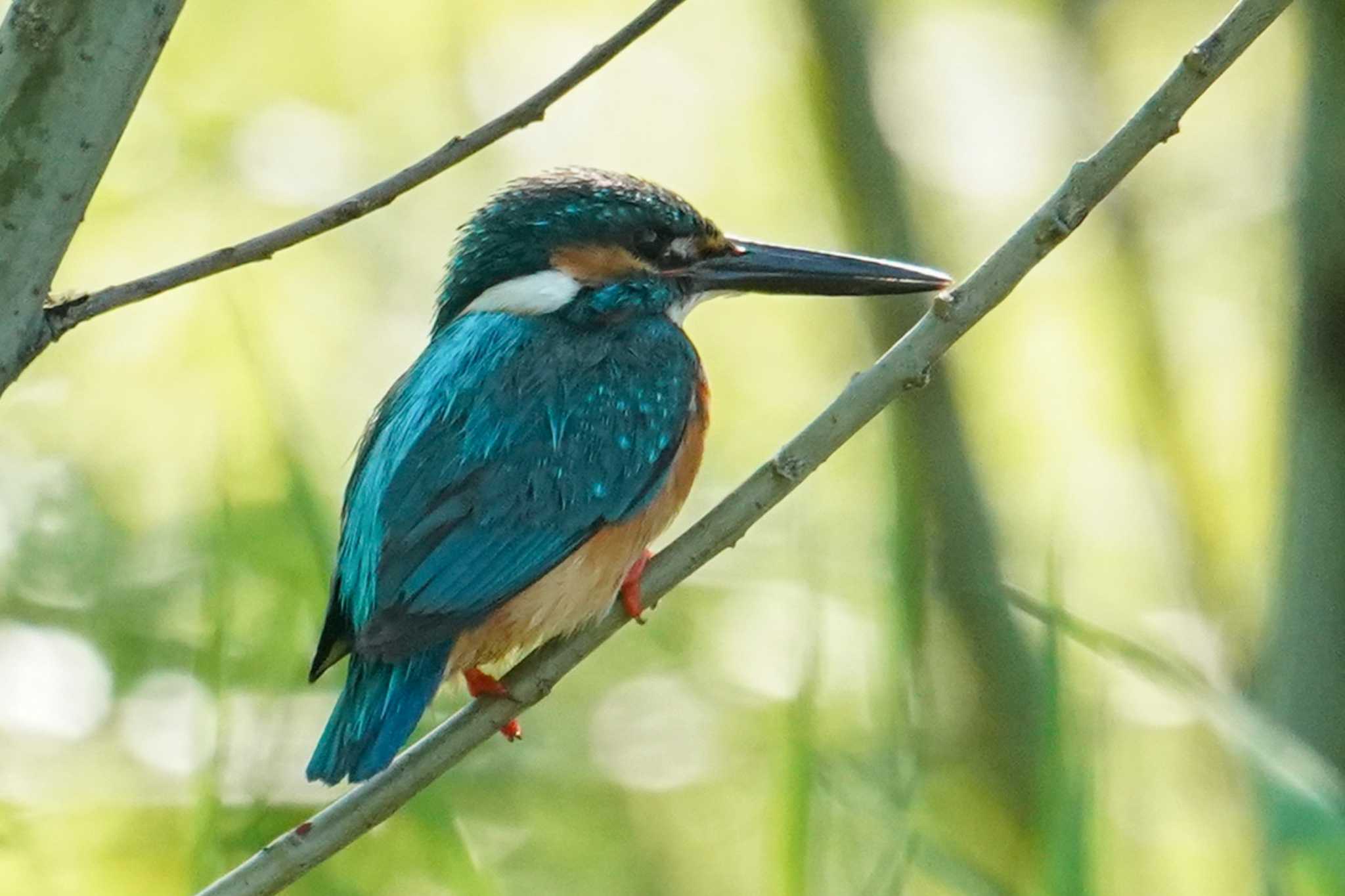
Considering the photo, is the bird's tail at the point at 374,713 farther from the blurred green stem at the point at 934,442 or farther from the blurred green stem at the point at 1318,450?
the blurred green stem at the point at 1318,450

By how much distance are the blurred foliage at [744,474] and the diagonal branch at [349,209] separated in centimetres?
80

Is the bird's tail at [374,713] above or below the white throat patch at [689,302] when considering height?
below

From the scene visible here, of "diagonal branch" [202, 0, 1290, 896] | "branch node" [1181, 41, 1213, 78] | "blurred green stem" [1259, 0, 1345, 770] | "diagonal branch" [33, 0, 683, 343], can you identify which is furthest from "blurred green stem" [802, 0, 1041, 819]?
"diagonal branch" [33, 0, 683, 343]

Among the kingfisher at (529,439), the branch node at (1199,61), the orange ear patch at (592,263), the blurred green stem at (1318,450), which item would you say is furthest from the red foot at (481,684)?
the blurred green stem at (1318,450)

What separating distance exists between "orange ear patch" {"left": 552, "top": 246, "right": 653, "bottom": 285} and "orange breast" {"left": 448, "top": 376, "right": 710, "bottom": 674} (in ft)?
1.71

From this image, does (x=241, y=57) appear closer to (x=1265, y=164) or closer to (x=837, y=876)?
(x=1265, y=164)

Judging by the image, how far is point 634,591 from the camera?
2607 mm

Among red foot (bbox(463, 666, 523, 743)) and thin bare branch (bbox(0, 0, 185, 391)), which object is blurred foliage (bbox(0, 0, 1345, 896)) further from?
thin bare branch (bbox(0, 0, 185, 391))

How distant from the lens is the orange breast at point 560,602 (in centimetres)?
266

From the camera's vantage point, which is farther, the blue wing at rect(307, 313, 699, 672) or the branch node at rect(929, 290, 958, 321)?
the blue wing at rect(307, 313, 699, 672)

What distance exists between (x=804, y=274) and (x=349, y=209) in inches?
58.1

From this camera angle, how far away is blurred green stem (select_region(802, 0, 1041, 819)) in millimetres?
3867

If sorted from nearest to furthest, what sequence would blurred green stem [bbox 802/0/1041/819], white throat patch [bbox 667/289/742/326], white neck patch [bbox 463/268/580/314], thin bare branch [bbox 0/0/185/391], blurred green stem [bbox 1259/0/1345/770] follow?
thin bare branch [bbox 0/0/185/391]
white neck patch [bbox 463/268/580/314]
white throat patch [bbox 667/289/742/326]
blurred green stem [bbox 1259/0/1345/770]
blurred green stem [bbox 802/0/1041/819]

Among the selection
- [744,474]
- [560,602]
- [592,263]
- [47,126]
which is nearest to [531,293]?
[592,263]
